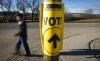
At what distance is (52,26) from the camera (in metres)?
3.14

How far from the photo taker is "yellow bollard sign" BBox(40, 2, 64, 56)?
310 centimetres

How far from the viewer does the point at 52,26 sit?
3.14 m

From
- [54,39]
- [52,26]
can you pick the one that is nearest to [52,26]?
[52,26]

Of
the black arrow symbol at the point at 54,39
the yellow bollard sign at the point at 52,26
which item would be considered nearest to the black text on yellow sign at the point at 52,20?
the yellow bollard sign at the point at 52,26

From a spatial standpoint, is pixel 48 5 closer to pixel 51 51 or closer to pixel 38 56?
pixel 51 51

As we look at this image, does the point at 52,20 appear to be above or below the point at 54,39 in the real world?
above

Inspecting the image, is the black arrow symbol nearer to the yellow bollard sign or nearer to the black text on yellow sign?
the yellow bollard sign

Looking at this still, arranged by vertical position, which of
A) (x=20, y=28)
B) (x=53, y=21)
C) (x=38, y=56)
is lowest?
(x=38, y=56)

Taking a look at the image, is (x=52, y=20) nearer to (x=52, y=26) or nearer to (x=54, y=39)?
(x=52, y=26)

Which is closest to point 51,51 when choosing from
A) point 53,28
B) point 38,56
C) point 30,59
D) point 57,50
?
point 57,50

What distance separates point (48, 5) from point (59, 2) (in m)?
0.15

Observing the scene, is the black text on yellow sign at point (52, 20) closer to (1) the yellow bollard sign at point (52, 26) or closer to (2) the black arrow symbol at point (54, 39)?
(1) the yellow bollard sign at point (52, 26)

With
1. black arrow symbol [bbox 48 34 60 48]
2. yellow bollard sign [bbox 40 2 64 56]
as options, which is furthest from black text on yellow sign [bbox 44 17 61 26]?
black arrow symbol [bbox 48 34 60 48]

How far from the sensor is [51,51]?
3.19 m
